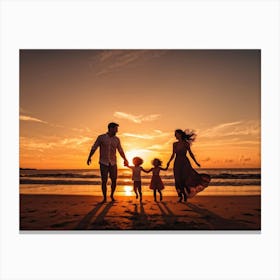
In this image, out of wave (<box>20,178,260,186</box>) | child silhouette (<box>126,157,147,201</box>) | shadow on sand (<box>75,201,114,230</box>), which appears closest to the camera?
shadow on sand (<box>75,201,114,230</box>)

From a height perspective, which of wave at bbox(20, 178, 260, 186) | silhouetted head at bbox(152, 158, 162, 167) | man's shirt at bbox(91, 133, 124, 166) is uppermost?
man's shirt at bbox(91, 133, 124, 166)

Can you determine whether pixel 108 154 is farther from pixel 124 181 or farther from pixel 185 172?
pixel 185 172

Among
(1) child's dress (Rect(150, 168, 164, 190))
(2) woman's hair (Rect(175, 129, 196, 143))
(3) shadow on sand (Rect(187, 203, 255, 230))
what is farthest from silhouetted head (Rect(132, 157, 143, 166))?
(3) shadow on sand (Rect(187, 203, 255, 230))

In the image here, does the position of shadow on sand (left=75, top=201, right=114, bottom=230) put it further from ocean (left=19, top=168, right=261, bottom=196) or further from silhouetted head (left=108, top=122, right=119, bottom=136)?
silhouetted head (left=108, top=122, right=119, bottom=136)

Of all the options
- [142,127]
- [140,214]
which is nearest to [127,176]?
[140,214]

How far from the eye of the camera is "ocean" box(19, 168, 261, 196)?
562cm

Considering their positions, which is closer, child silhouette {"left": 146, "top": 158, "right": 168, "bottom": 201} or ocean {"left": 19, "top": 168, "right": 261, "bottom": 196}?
ocean {"left": 19, "top": 168, "right": 261, "bottom": 196}

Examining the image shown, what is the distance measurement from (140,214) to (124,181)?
1.84 ft

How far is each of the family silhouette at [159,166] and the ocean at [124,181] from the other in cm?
7

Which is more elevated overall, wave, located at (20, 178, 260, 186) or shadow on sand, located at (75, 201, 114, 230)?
wave, located at (20, 178, 260, 186)
